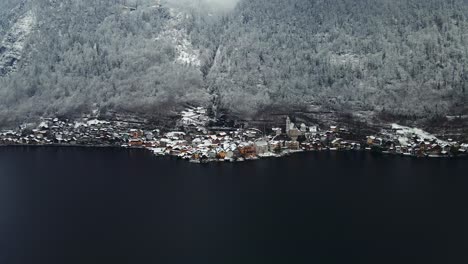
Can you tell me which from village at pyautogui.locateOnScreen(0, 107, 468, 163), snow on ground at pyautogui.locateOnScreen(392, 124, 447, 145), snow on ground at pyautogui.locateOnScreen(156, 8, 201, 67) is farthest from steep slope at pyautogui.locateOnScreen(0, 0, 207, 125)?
snow on ground at pyautogui.locateOnScreen(392, 124, 447, 145)

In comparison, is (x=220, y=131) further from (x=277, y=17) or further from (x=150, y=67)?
(x=277, y=17)

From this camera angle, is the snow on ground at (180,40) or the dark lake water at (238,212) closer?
the dark lake water at (238,212)

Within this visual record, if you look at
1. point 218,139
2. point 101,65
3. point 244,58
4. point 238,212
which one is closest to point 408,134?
point 218,139

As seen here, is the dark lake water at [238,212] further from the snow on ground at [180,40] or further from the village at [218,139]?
the snow on ground at [180,40]

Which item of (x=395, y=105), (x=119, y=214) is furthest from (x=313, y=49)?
(x=119, y=214)

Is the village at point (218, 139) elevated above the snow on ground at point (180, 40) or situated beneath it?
situated beneath

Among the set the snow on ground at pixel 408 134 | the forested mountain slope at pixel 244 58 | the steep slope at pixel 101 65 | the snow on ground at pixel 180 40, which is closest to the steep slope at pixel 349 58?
the forested mountain slope at pixel 244 58

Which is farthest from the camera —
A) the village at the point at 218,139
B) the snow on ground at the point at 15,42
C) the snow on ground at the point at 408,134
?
the snow on ground at the point at 15,42

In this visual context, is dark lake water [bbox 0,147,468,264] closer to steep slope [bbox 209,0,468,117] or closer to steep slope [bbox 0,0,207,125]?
steep slope [bbox 209,0,468,117]
